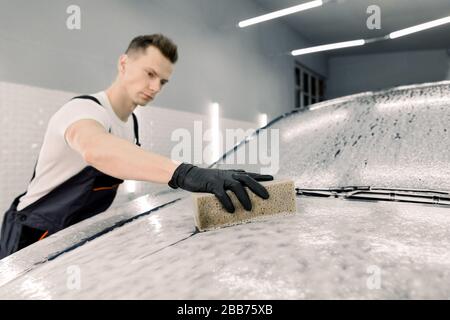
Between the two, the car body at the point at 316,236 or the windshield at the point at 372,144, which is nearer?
the car body at the point at 316,236

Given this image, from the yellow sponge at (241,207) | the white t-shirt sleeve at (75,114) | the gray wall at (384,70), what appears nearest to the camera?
the yellow sponge at (241,207)

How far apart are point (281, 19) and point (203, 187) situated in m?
5.77

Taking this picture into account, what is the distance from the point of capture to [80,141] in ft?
3.74

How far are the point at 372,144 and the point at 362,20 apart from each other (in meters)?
5.74

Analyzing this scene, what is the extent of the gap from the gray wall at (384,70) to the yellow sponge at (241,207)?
28.0ft

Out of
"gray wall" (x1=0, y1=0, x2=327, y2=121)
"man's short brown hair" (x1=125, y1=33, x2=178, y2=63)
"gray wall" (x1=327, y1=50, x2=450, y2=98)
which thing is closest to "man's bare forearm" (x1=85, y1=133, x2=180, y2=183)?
"man's short brown hair" (x1=125, y1=33, x2=178, y2=63)

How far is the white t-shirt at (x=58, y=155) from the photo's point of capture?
1.28m

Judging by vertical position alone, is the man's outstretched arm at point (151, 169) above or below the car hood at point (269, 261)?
above

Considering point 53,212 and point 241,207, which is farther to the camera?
point 53,212

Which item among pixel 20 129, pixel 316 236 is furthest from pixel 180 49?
pixel 316 236

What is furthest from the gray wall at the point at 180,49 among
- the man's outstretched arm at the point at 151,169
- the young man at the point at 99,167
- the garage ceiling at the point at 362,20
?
the man's outstretched arm at the point at 151,169

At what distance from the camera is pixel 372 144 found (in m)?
1.19

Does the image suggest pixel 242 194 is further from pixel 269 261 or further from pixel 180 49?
pixel 180 49

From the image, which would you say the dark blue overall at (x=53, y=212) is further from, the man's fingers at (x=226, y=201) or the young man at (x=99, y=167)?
the man's fingers at (x=226, y=201)
